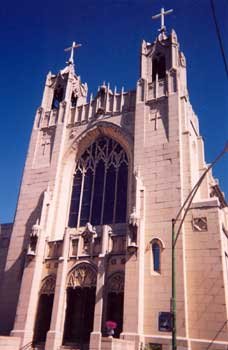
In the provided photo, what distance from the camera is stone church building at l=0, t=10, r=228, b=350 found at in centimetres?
1808

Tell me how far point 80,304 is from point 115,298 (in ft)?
8.48

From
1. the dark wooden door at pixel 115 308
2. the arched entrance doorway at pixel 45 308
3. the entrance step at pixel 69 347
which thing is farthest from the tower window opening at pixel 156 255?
the arched entrance doorway at pixel 45 308

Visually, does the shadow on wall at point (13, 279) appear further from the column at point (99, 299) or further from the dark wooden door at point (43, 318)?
the column at point (99, 299)

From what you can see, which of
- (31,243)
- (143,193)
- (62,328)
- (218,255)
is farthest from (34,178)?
(218,255)

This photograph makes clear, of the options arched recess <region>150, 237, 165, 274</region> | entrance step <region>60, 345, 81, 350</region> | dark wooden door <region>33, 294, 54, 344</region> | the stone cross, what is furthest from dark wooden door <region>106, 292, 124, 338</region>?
the stone cross

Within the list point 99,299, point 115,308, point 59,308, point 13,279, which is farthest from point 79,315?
point 13,279

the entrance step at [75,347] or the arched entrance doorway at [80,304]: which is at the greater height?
the arched entrance doorway at [80,304]

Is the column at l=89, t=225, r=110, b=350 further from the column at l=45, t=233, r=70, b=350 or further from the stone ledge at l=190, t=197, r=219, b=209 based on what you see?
the stone ledge at l=190, t=197, r=219, b=209

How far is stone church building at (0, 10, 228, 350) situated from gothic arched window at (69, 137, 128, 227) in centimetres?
9

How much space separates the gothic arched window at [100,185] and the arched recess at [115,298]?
4.57 m

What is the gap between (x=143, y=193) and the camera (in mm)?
22031

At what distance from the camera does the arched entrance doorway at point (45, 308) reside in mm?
20750

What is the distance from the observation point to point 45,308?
2156cm

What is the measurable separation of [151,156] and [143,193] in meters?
3.00
